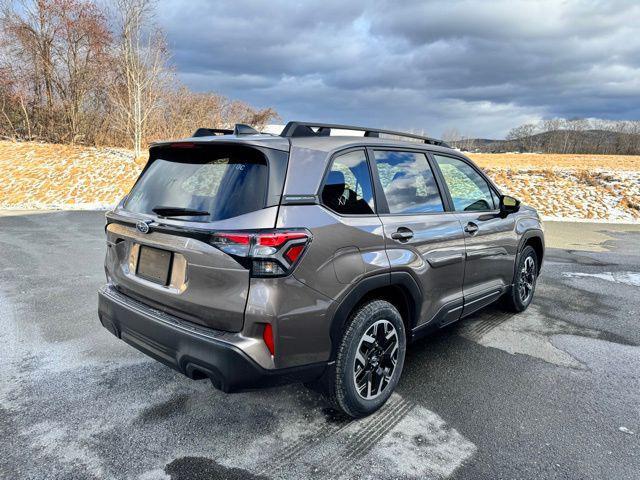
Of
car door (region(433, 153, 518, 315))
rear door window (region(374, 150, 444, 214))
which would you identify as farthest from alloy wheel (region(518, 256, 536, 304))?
rear door window (region(374, 150, 444, 214))

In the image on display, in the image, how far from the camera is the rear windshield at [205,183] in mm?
2340

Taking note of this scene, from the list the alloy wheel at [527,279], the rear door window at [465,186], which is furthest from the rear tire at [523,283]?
the rear door window at [465,186]

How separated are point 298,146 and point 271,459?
1777 millimetres

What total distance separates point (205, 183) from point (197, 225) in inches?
12.8

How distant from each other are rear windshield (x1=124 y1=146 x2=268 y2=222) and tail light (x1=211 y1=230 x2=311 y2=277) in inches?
5.9

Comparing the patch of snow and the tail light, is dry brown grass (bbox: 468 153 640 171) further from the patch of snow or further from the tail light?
the tail light

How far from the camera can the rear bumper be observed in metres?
2.22

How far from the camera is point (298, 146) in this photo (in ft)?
8.20

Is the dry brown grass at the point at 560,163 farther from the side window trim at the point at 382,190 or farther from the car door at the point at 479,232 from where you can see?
the side window trim at the point at 382,190

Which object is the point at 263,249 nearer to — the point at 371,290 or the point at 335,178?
the point at 335,178

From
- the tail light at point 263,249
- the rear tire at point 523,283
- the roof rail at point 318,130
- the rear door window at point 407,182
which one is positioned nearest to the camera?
the tail light at point 263,249

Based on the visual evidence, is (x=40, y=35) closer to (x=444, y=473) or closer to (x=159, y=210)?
(x=159, y=210)

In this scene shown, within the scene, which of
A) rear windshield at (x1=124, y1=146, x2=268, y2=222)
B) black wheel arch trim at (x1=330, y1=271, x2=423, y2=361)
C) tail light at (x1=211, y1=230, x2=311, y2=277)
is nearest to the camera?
tail light at (x1=211, y1=230, x2=311, y2=277)

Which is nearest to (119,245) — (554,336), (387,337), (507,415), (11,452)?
(11,452)
